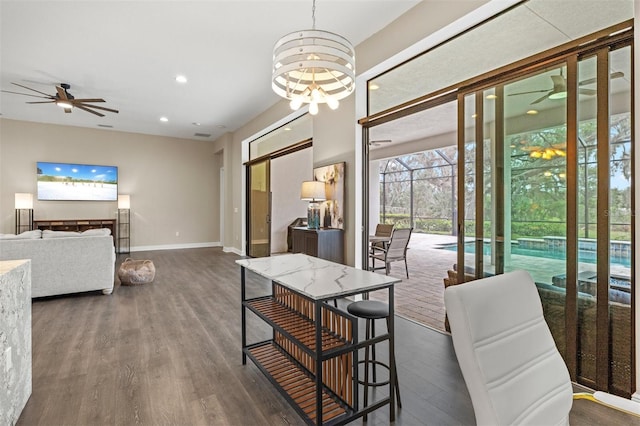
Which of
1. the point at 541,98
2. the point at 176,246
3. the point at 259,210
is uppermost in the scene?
the point at 541,98

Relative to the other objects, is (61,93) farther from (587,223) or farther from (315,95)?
(587,223)

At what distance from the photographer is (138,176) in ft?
28.9

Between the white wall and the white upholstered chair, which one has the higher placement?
the white wall

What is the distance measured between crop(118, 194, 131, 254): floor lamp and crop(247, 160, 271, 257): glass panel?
10.9 feet

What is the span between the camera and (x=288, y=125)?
248 inches

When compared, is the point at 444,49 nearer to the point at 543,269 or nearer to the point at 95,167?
the point at 543,269

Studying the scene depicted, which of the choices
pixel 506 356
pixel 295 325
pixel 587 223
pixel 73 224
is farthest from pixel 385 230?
pixel 73 224

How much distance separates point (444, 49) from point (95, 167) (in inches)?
336

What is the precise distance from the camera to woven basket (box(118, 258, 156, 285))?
16.1 feet

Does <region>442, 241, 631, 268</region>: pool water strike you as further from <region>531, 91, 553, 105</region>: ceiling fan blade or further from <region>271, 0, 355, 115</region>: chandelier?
<region>271, 0, 355, 115</region>: chandelier

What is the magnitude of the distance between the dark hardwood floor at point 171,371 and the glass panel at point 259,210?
337 centimetres

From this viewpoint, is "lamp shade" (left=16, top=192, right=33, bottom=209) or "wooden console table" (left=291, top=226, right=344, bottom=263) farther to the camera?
"lamp shade" (left=16, top=192, right=33, bottom=209)

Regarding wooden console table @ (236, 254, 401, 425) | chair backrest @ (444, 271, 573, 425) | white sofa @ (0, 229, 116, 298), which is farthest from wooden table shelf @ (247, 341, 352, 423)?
white sofa @ (0, 229, 116, 298)

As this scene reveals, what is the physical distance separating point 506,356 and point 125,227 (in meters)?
9.56
